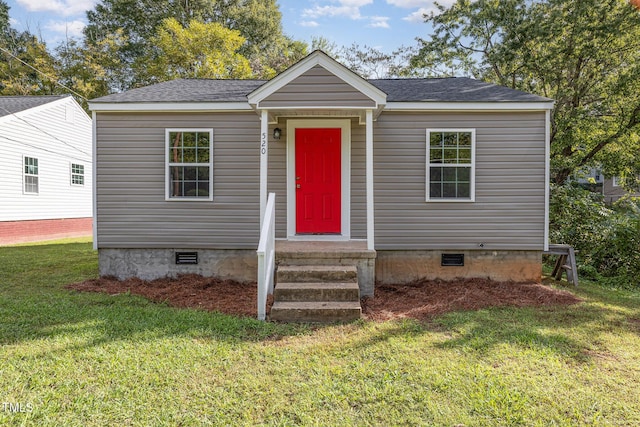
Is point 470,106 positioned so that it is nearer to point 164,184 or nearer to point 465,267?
point 465,267

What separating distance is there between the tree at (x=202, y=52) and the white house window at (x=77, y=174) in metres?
6.90

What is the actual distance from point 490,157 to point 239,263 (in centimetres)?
481

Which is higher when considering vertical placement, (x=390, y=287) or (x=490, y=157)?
(x=490, y=157)

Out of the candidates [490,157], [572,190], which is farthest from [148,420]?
[572,190]

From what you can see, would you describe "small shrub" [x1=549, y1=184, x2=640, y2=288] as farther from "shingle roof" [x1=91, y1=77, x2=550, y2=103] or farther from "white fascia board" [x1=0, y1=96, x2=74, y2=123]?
"white fascia board" [x1=0, y1=96, x2=74, y2=123]

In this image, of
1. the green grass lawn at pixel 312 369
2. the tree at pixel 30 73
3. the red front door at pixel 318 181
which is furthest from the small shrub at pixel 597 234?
the tree at pixel 30 73

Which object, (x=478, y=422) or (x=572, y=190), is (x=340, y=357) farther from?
(x=572, y=190)

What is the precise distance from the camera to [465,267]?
6.32 metres

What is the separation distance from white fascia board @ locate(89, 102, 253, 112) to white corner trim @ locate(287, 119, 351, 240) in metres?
0.94

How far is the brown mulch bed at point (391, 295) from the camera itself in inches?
193

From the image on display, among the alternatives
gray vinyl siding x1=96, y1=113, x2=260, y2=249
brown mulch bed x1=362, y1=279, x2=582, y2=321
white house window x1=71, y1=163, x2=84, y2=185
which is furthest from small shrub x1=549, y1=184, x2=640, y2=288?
white house window x1=71, y1=163, x2=84, y2=185

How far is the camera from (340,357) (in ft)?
11.3

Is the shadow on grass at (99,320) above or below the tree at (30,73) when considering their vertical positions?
below

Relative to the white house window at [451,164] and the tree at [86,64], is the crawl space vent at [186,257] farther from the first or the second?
the tree at [86,64]
